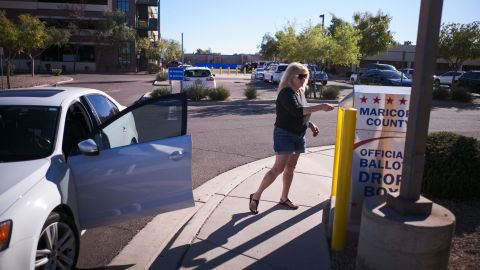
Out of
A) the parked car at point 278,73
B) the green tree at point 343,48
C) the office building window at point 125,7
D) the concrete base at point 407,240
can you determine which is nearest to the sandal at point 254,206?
Result: the concrete base at point 407,240

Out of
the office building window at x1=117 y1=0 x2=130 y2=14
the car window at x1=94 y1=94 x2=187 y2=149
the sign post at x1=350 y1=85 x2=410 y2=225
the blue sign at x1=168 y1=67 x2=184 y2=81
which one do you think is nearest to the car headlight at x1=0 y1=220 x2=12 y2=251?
the car window at x1=94 y1=94 x2=187 y2=149

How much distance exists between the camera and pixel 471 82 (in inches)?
1164

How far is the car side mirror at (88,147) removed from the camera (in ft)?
12.2

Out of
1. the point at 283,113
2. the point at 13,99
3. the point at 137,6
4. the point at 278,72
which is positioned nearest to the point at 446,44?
the point at 278,72

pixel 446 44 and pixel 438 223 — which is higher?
pixel 446 44

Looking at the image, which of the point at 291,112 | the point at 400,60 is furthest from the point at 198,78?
the point at 400,60

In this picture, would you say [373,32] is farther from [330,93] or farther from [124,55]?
[124,55]

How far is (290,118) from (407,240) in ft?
6.68

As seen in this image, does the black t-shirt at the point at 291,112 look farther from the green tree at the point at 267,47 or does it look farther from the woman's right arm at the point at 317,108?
the green tree at the point at 267,47

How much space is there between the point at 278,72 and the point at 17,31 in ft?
57.7

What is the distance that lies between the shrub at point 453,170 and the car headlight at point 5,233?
426cm

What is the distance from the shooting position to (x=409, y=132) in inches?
127

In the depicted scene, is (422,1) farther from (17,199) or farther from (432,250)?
(17,199)

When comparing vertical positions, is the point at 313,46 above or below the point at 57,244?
above
